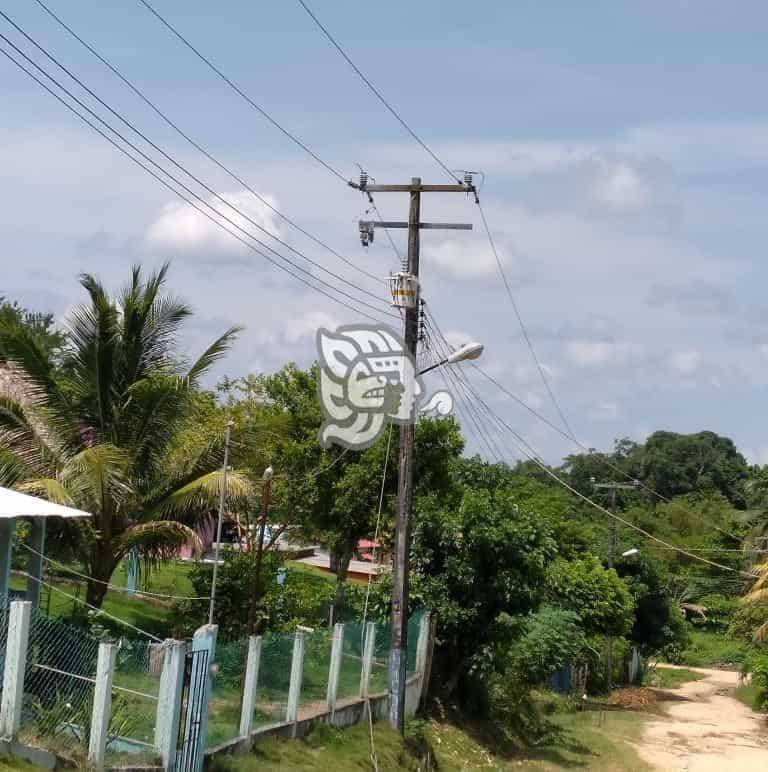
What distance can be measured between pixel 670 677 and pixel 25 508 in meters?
47.0

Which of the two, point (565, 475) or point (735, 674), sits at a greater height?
point (565, 475)

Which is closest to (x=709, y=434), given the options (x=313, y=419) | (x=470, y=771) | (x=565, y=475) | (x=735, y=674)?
(x=565, y=475)

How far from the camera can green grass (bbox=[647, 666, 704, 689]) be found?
5219 cm

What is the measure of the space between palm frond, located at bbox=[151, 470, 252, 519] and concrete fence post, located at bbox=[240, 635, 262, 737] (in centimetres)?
488

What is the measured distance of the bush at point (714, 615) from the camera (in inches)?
2621

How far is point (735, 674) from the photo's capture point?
58688 mm

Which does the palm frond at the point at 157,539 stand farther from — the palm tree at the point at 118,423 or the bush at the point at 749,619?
the bush at the point at 749,619

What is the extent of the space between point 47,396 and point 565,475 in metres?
79.9

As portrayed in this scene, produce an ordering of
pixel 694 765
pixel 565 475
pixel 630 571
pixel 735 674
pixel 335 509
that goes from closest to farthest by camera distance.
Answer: pixel 694 765 < pixel 335 509 < pixel 630 571 < pixel 735 674 < pixel 565 475

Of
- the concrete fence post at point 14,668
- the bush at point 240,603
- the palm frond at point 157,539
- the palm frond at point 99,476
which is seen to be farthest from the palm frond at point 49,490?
the concrete fence post at point 14,668

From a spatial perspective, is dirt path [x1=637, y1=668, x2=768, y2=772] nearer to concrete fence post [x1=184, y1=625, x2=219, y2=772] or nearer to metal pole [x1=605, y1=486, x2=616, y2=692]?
metal pole [x1=605, y1=486, x2=616, y2=692]

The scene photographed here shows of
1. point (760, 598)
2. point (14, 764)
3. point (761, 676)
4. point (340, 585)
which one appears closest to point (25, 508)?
point (14, 764)

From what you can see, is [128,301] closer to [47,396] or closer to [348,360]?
[47,396]

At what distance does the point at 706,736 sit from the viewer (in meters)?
32.3
